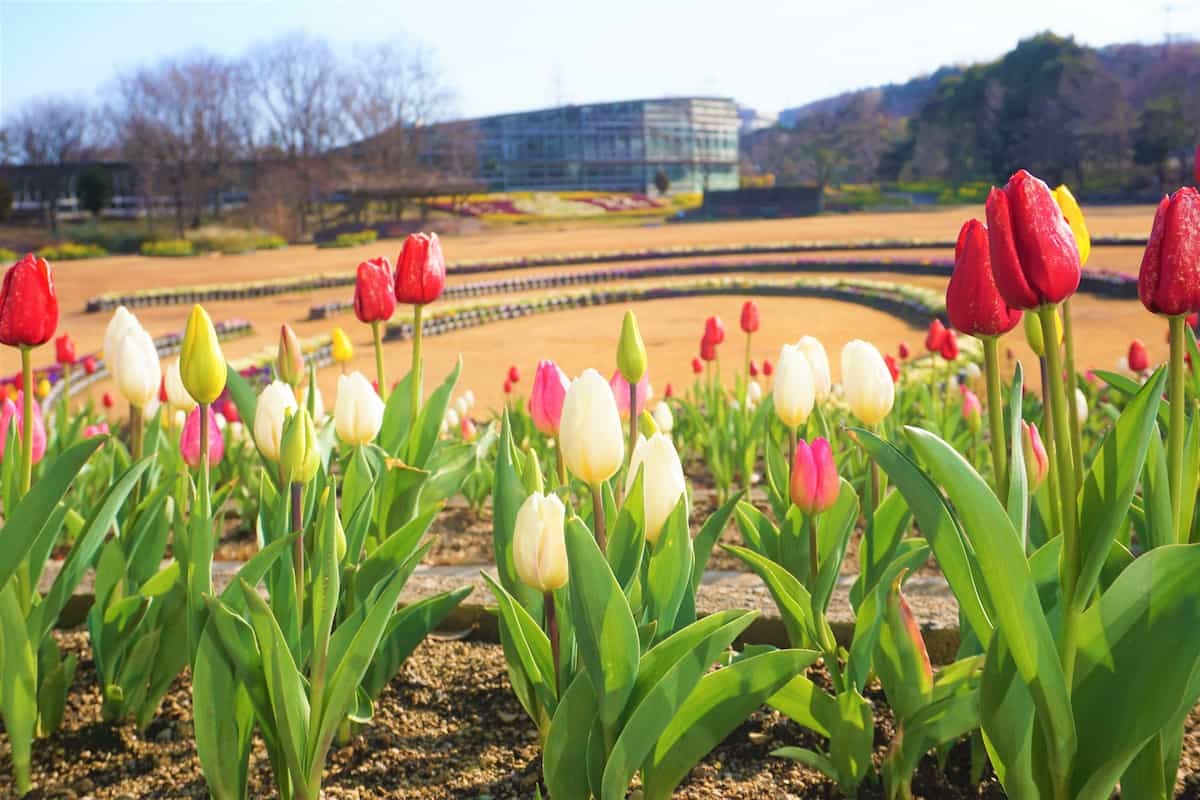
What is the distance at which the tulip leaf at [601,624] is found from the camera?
4.16 ft

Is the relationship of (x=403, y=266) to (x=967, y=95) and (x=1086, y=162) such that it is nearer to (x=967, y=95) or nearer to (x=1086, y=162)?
(x=1086, y=162)

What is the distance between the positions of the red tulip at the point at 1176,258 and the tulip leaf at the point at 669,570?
0.66m

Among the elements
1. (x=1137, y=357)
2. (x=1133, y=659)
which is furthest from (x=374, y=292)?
(x=1137, y=357)

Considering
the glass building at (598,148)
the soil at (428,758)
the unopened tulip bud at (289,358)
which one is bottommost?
the soil at (428,758)

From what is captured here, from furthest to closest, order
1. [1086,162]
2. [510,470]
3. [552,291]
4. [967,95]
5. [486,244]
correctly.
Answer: [967,95] → [1086,162] → [486,244] → [552,291] → [510,470]

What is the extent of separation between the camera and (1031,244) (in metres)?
1.14

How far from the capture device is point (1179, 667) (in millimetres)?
1162

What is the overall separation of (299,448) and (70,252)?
36.4 metres

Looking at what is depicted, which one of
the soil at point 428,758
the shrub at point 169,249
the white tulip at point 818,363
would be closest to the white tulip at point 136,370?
the soil at point 428,758

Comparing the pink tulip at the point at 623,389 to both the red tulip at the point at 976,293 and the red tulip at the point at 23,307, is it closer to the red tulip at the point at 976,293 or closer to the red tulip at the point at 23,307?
the red tulip at the point at 976,293

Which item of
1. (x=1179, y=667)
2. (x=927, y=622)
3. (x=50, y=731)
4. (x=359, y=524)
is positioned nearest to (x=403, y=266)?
(x=359, y=524)

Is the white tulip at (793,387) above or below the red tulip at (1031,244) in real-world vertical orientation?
below

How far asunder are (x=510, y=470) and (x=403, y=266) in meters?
0.70

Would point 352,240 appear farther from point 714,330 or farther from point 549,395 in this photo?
point 549,395
